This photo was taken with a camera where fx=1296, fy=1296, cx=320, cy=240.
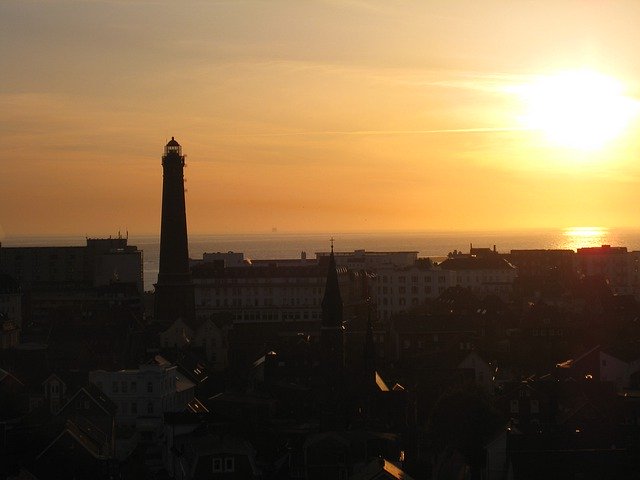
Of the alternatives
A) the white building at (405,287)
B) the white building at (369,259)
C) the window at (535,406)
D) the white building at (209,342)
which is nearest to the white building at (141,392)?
the window at (535,406)

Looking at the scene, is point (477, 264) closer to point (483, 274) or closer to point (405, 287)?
point (483, 274)

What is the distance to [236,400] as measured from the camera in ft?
208

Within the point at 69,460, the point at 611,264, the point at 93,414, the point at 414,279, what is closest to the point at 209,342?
the point at 93,414

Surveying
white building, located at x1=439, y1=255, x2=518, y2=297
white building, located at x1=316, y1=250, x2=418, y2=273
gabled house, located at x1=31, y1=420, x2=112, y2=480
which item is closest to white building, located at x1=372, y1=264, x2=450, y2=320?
white building, located at x1=439, y1=255, x2=518, y2=297

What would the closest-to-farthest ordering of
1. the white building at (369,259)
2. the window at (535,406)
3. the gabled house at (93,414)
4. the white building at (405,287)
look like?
the gabled house at (93,414), the window at (535,406), the white building at (405,287), the white building at (369,259)

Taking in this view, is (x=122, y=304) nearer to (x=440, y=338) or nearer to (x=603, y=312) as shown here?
(x=440, y=338)

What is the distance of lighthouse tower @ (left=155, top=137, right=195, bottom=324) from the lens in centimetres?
10419

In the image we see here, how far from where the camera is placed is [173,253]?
106 metres

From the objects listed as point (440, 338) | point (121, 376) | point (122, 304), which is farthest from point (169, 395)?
point (122, 304)

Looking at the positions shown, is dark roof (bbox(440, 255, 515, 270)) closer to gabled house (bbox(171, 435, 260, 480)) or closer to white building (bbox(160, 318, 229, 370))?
white building (bbox(160, 318, 229, 370))

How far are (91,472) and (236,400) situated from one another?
14.1 metres

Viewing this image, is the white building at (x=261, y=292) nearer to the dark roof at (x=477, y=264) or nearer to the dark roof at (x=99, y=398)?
the dark roof at (x=477, y=264)

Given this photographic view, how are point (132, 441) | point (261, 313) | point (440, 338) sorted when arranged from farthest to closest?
1. point (261, 313)
2. point (440, 338)
3. point (132, 441)

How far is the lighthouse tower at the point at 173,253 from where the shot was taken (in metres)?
104
